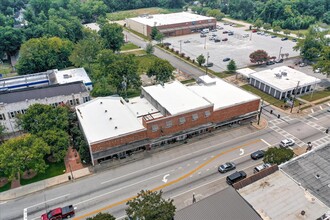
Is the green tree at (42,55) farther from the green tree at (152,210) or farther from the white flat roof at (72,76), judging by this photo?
the green tree at (152,210)

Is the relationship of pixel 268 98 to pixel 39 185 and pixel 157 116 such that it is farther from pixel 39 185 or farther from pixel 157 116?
pixel 39 185

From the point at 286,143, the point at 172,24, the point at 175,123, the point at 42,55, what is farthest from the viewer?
the point at 172,24

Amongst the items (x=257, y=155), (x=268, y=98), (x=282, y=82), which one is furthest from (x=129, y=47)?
(x=257, y=155)

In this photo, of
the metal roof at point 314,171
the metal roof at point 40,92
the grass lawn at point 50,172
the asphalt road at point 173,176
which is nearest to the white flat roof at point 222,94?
the asphalt road at point 173,176

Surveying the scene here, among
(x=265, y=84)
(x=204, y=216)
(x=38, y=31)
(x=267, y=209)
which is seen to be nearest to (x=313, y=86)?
(x=265, y=84)

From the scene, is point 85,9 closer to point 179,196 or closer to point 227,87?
point 227,87
